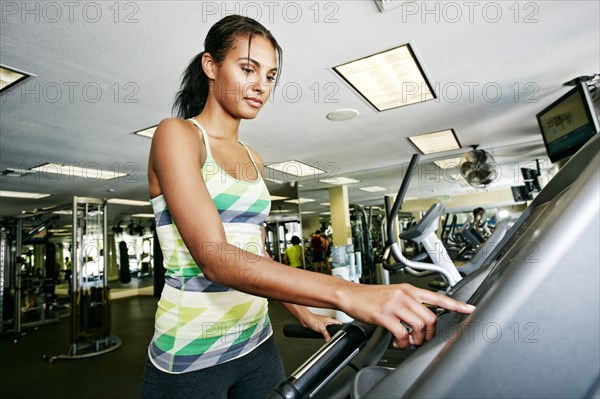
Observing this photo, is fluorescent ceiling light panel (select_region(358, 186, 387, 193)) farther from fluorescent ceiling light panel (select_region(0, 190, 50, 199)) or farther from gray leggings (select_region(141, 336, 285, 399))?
gray leggings (select_region(141, 336, 285, 399))

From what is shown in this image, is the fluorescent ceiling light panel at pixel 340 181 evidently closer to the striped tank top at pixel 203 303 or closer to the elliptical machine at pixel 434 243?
the elliptical machine at pixel 434 243

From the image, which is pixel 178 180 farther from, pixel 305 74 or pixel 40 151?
pixel 40 151

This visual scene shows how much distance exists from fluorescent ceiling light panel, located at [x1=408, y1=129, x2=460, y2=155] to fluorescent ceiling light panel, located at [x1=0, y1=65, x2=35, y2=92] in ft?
15.0

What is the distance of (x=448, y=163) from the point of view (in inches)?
297

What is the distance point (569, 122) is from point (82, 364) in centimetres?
570

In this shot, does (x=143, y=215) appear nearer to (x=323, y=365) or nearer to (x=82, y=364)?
(x=82, y=364)

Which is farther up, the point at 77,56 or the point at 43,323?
the point at 77,56

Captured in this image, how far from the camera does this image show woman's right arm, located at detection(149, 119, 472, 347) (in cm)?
43

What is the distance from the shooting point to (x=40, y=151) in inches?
185

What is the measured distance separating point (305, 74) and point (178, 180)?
271 centimetres

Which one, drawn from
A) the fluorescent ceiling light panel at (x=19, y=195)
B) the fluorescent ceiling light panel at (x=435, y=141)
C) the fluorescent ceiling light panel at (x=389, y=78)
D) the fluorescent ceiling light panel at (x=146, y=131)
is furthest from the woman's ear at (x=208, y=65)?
the fluorescent ceiling light panel at (x=19, y=195)

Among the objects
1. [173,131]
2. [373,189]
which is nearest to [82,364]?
[173,131]

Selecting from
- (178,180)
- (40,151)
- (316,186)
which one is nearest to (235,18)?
(178,180)

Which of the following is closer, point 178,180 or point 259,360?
point 178,180
